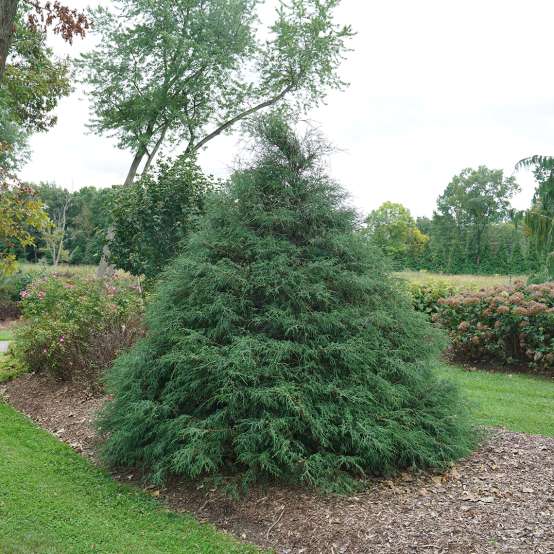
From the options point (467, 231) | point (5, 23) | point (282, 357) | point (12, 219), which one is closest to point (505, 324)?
point (282, 357)

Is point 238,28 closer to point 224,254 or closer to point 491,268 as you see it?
point 224,254

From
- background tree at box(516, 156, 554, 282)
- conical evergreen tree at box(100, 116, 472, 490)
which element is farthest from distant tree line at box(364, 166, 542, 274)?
conical evergreen tree at box(100, 116, 472, 490)

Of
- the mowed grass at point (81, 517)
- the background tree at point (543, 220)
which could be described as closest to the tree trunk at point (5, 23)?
the mowed grass at point (81, 517)

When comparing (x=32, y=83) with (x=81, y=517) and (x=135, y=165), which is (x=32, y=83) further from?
(x=81, y=517)

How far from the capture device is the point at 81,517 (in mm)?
3977

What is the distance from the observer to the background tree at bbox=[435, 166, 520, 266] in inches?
1768

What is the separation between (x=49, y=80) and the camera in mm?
12906

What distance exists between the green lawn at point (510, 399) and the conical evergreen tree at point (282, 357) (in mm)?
1118

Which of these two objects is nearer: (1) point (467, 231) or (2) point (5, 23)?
(2) point (5, 23)

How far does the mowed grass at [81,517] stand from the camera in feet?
11.7

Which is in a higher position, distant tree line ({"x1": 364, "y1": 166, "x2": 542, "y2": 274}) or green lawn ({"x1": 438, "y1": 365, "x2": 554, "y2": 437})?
distant tree line ({"x1": 364, "y1": 166, "x2": 542, "y2": 274})

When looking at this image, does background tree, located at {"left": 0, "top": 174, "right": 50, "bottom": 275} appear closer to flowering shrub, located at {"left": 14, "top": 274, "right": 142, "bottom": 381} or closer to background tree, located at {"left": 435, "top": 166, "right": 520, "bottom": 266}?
flowering shrub, located at {"left": 14, "top": 274, "right": 142, "bottom": 381}

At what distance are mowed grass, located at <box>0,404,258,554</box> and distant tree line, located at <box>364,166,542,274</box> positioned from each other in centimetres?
3597

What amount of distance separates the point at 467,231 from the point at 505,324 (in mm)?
36240
